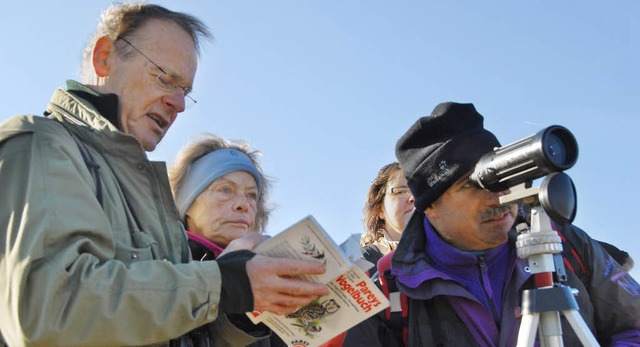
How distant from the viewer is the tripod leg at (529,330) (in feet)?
8.52

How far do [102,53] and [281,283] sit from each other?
63.9 inches

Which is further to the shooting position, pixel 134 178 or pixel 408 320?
pixel 408 320

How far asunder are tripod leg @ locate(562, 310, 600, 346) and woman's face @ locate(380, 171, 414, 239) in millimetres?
3285

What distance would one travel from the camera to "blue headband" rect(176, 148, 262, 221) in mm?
4566

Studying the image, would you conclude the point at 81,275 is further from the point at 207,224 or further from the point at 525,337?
the point at 207,224

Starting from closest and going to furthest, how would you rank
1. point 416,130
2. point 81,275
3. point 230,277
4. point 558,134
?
point 81,275 → point 230,277 → point 558,134 → point 416,130

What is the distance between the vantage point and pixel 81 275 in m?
2.06

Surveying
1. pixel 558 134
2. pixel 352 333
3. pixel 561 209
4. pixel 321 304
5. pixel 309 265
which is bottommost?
pixel 352 333

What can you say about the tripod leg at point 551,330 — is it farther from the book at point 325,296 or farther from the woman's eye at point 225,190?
the woman's eye at point 225,190

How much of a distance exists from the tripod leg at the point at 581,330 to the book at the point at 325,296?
31.2 inches

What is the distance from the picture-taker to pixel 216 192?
179 inches

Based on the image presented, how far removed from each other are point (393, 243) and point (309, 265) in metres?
3.43

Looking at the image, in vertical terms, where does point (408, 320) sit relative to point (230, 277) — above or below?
below

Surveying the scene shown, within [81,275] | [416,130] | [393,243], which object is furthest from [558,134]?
[393,243]
